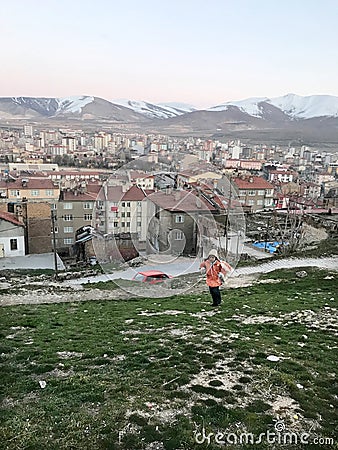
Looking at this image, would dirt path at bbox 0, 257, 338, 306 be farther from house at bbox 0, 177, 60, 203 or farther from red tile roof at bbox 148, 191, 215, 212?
house at bbox 0, 177, 60, 203

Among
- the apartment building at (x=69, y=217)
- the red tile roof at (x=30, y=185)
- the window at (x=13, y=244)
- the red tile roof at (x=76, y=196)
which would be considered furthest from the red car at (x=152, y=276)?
the red tile roof at (x=30, y=185)

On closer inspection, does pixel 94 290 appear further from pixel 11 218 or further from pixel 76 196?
pixel 76 196

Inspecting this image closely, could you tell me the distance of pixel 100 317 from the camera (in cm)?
1169

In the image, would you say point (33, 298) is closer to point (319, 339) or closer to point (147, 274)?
point (147, 274)

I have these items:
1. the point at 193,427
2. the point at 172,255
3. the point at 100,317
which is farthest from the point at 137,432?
the point at 172,255

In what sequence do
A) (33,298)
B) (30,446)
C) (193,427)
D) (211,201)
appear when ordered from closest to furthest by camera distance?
(30,446)
(193,427)
(211,201)
(33,298)

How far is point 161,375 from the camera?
6598 millimetres

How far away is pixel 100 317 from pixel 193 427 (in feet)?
23.1

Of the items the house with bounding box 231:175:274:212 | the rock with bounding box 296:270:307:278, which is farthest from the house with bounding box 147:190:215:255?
the house with bounding box 231:175:274:212

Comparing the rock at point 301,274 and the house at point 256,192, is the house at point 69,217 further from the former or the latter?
the rock at point 301,274

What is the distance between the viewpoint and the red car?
1322cm

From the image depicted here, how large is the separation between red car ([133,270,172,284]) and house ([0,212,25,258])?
22045 mm

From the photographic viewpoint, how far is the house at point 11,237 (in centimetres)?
3187

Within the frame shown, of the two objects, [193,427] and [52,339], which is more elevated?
[193,427]
